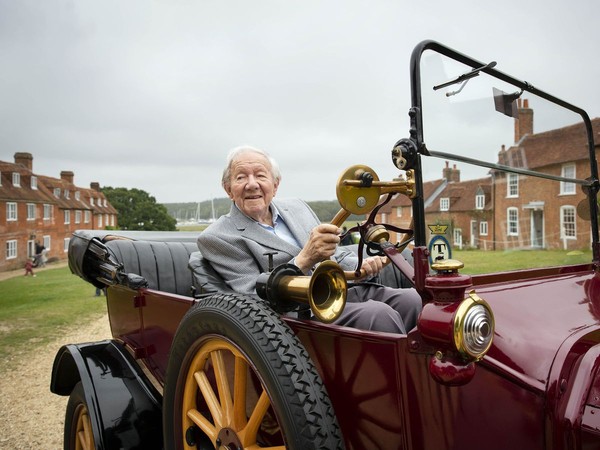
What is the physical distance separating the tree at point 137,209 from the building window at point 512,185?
5841cm

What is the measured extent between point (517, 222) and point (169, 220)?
6132 centimetres

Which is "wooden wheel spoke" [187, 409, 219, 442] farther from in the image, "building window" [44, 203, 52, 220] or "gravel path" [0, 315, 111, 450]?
"building window" [44, 203, 52, 220]

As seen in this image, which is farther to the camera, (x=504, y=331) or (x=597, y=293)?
(x=597, y=293)

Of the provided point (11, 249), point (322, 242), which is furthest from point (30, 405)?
point (11, 249)

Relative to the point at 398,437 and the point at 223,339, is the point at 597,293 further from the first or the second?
the point at 223,339

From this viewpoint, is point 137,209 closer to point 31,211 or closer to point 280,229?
point 31,211

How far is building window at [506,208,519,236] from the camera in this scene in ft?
5.91

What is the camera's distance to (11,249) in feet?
102

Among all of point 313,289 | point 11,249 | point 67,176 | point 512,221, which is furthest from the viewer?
point 67,176

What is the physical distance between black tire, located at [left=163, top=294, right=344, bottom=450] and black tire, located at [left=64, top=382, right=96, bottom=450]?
86cm

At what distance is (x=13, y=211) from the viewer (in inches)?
1238

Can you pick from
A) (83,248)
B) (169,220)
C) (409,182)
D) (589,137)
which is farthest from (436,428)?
(169,220)

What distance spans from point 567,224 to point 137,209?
63.1 metres

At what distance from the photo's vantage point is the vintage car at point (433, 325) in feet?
3.56
